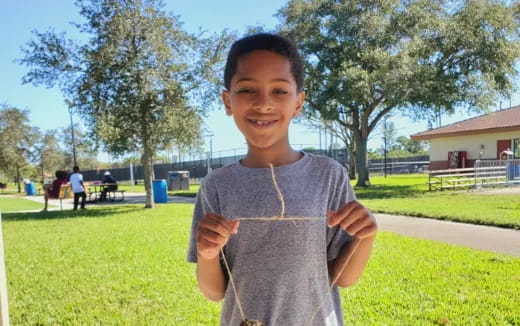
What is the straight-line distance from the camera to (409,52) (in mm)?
16547

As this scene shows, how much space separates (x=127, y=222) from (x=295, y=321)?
32.6 feet

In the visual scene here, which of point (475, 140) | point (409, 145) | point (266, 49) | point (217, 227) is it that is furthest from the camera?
point (409, 145)

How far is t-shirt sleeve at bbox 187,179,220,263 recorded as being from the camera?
149 centimetres

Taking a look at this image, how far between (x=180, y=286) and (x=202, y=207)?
358 centimetres

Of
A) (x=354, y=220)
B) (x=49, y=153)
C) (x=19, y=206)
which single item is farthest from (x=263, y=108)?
(x=49, y=153)

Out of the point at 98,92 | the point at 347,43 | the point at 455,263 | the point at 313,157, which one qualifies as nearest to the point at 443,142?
the point at 347,43

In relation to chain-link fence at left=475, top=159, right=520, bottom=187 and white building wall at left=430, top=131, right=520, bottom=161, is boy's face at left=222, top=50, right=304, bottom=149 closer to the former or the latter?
chain-link fence at left=475, top=159, right=520, bottom=187

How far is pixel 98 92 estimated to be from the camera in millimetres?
12914

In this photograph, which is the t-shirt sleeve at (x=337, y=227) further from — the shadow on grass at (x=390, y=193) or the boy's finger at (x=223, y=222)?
the shadow on grass at (x=390, y=193)

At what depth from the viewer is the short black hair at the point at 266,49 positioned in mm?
1408

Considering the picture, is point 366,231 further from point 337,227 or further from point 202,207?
point 202,207

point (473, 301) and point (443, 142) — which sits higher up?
point (443, 142)

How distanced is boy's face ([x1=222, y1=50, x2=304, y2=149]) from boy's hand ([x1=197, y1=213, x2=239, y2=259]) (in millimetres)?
348

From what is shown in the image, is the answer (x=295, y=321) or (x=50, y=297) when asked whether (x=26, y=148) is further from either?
(x=295, y=321)
